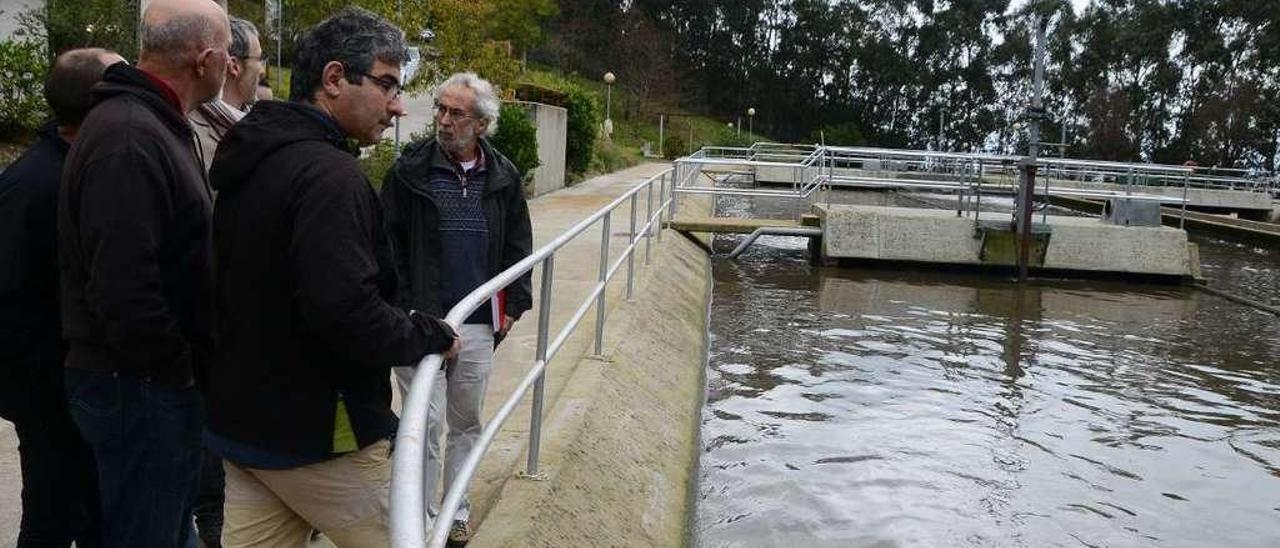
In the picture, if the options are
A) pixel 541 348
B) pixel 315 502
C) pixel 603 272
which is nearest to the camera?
pixel 315 502

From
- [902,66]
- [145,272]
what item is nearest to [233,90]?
[145,272]

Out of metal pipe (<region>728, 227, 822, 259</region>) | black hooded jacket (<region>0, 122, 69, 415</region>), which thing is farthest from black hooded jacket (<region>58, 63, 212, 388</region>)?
metal pipe (<region>728, 227, 822, 259</region>)

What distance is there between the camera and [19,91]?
13.5 meters

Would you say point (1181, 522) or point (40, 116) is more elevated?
point (40, 116)

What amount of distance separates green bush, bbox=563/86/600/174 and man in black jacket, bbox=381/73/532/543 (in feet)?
63.4

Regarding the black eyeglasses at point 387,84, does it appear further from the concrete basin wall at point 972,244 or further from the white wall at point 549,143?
the white wall at point 549,143

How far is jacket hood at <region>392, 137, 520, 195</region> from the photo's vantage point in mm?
3818

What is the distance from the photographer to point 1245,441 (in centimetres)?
704

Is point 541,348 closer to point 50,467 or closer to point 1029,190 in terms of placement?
point 50,467

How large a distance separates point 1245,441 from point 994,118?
78.0 metres

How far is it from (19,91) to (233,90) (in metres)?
11.9

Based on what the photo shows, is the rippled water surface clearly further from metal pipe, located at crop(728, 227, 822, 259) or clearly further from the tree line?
the tree line

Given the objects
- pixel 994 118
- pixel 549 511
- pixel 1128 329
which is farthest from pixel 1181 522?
pixel 994 118

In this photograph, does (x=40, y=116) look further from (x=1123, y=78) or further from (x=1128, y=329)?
(x=1123, y=78)
